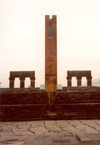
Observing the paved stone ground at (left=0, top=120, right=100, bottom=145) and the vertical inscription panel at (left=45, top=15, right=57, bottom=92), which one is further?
the vertical inscription panel at (left=45, top=15, right=57, bottom=92)

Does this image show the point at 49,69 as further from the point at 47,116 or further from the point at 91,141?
the point at 91,141

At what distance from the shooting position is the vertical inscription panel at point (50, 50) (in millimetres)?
8820

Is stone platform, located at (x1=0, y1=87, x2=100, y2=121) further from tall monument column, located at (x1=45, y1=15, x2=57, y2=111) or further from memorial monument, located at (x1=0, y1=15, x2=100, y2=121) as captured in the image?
tall monument column, located at (x1=45, y1=15, x2=57, y2=111)

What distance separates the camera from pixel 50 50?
8875 millimetres

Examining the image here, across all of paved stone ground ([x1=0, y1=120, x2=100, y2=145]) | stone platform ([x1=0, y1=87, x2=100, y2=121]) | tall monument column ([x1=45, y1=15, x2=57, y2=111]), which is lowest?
paved stone ground ([x1=0, y1=120, x2=100, y2=145])

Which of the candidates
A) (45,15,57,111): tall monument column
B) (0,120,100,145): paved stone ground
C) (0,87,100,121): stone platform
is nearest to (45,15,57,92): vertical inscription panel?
(45,15,57,111): tall monument column

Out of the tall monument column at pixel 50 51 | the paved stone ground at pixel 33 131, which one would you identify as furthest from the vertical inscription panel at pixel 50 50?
the paved stone ground at pixel 33 131

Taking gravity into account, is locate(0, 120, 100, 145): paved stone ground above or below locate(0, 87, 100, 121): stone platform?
below

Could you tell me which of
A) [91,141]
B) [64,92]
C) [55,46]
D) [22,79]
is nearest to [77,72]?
[22,79]

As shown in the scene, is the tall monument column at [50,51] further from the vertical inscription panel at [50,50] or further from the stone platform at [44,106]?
the stone platform at [44,106]

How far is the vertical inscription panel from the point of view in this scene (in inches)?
347

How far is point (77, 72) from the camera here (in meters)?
15.8

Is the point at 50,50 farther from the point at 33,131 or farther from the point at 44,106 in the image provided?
the point at 33,131

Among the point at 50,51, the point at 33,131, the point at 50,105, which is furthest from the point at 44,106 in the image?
the point at 33,131
